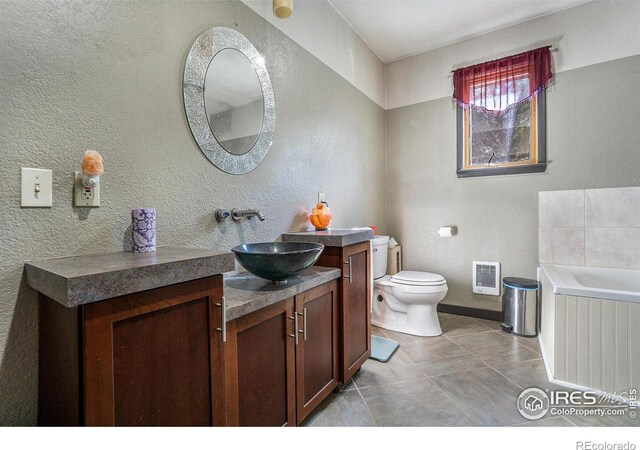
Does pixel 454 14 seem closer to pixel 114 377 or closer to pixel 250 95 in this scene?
pixel 250 95

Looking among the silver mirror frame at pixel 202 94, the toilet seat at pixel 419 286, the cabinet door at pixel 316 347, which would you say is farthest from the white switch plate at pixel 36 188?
the toilet seat at pixel 419 286

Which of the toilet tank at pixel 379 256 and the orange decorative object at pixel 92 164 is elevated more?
the orange decorative object at pixel 92 164

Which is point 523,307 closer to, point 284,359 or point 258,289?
point 284,359

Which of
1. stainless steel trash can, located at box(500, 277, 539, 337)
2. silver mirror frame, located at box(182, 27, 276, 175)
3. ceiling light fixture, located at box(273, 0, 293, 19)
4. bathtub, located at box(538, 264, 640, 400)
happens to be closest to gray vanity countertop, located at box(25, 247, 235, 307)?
silver mirror frame, located at box(182, 27, 276, 175)

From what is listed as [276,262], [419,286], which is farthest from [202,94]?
[419,286]

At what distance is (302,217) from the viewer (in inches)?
80.7

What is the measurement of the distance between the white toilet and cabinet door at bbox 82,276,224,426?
1833 mm

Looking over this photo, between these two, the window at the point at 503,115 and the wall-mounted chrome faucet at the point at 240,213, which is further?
the window at the point at 503,115

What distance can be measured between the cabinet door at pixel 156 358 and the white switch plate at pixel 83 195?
475 mm

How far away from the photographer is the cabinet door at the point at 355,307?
1.70m

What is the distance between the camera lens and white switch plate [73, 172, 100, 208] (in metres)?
1.01

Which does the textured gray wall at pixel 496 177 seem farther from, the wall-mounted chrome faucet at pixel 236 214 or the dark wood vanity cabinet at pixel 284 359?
the wall-mounted chrome faucet at pixel 236 214

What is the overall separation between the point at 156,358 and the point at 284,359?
57 cm

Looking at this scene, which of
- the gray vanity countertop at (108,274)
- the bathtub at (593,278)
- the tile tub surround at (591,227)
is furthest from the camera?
the tile tub surround at (591,227)
